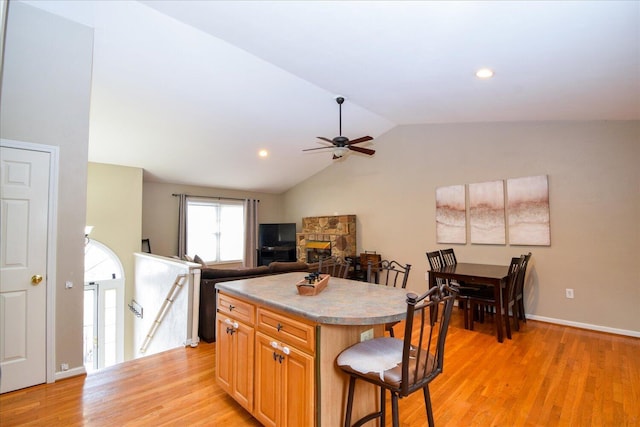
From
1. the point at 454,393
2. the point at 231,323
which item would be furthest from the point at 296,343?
the point at 454,393

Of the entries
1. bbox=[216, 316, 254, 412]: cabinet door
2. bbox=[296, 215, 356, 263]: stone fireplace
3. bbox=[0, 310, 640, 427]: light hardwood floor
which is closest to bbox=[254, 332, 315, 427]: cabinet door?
bbox=[216, 316, 254, 412]: cabinet door

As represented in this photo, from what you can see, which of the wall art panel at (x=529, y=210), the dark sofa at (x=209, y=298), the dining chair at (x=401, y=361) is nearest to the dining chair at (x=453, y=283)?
the wall art panel at (x=529, y=210)

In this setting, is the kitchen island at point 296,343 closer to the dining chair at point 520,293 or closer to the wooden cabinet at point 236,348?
the wooden cabinet at point 236,348

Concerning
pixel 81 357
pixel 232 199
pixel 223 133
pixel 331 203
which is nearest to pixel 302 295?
pixel 81 357

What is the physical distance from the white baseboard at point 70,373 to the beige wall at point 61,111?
6 cm

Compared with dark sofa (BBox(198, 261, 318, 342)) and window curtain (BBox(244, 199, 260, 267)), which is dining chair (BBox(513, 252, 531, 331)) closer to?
dark sofa (BBox(198, 261, 318, 342))

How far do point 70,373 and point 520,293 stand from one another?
211 inches

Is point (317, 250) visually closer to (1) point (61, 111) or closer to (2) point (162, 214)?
(2) point (162, 214)

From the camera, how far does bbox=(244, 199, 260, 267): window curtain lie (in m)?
8.05

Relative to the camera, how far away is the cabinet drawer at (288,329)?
1663 mm

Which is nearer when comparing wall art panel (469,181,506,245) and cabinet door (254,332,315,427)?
cabinet door (254,332,315,427)

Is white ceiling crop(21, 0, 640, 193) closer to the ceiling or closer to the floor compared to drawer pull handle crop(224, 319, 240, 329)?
closer to the ceiling

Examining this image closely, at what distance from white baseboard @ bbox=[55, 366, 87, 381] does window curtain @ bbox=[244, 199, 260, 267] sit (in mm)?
5081

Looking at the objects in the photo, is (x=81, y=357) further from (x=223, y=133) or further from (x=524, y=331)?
(x=524, y=331)
